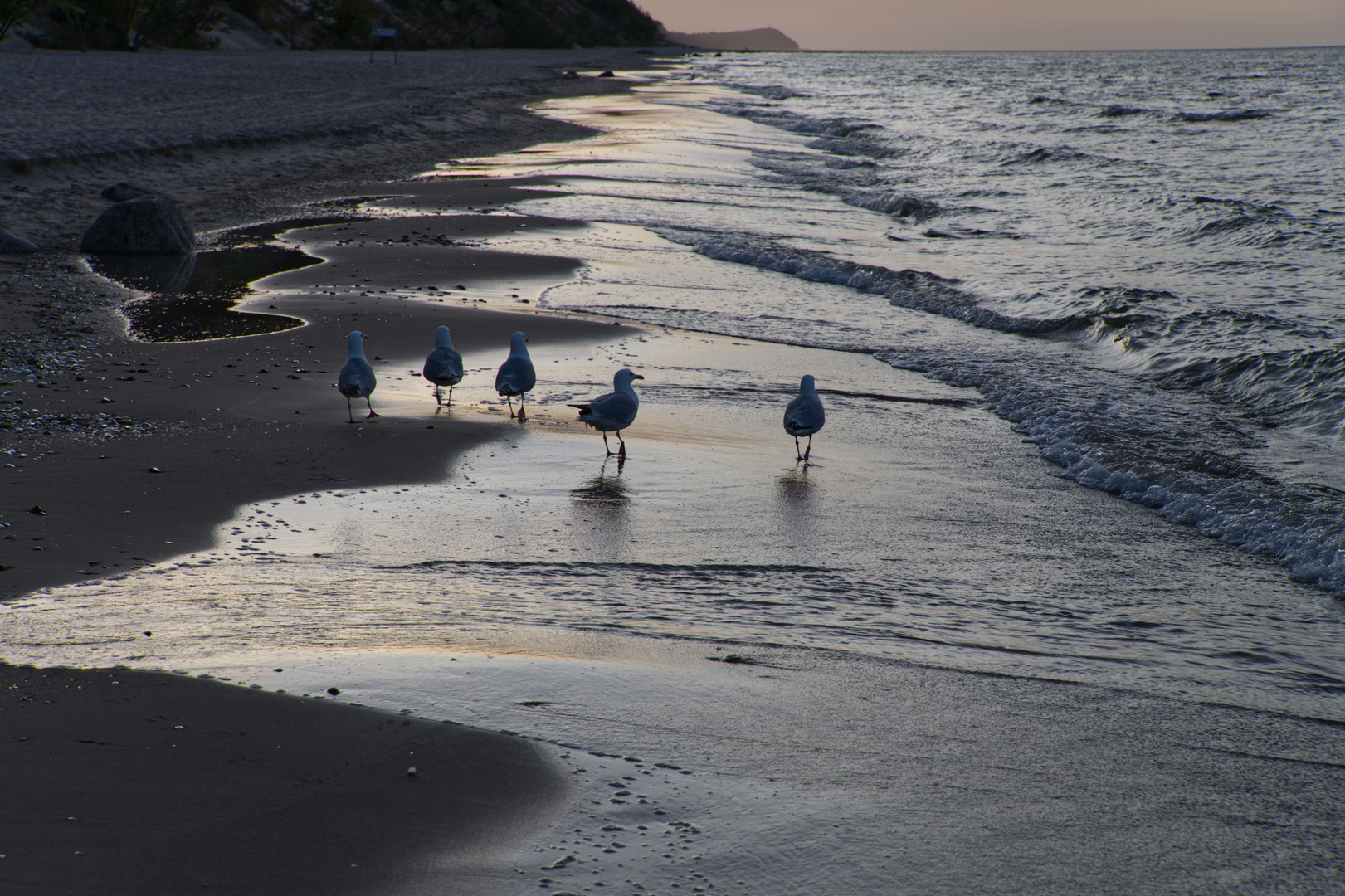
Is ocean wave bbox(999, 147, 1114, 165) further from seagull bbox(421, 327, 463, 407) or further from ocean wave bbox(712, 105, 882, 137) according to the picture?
seagull bbox(421, 327, 463, 407)

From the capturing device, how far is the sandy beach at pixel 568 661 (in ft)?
9.50

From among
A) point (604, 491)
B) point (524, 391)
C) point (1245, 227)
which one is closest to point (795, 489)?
point (604, 491)

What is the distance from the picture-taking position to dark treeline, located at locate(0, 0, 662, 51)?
140ft

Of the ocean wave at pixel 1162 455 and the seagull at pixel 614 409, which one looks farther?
the seagull at pixel 614 409

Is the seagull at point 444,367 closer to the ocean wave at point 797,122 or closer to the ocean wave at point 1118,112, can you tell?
the ocean wave at point 797,122

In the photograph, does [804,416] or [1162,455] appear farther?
[1162,455]

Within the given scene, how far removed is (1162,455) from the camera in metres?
7.01

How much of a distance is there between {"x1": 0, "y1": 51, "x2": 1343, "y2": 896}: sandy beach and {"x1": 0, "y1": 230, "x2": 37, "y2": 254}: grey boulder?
4297 mm

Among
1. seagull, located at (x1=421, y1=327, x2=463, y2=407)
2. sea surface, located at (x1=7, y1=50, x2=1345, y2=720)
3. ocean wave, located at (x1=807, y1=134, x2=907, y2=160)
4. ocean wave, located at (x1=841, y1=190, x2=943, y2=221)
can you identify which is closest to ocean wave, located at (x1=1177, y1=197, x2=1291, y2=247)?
sea surface, located at (x1=7, y1=50, x2=1345, y2=720)

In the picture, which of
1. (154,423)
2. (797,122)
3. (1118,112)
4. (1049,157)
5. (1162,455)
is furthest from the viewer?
(797,122)

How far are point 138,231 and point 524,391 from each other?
8.25 m

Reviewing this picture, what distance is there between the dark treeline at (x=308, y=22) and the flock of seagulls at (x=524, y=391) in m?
35.8

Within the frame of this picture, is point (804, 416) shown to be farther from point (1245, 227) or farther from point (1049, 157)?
point (1049, 157)

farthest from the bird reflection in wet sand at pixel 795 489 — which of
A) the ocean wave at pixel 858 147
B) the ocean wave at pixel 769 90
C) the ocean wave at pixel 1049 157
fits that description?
the ocean wave at pixel 769 90
